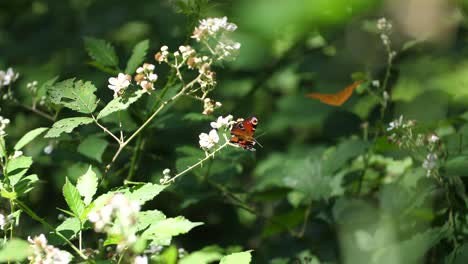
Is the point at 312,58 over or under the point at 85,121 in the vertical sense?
under

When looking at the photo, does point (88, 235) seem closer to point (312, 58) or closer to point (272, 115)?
point (272, 115)

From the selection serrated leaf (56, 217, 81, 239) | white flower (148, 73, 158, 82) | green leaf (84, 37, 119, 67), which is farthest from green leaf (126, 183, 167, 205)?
green leaf (84, 37, 119, 67)

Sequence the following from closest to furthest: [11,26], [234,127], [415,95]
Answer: [234,127] < [415,95] < [11,26]

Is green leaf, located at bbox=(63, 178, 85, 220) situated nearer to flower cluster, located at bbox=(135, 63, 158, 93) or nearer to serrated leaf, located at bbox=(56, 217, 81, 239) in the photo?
serrated leaf, located at bbox=(56, 217, 81, 239)

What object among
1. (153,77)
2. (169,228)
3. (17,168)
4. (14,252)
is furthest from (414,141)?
(14,252)

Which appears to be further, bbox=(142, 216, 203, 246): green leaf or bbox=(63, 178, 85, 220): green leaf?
bbox=(63, 178, 85, 220): green leaf

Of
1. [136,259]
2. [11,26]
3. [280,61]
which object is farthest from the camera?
[11,26]

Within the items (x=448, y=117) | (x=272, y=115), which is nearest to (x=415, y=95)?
(x=448, y=117)
